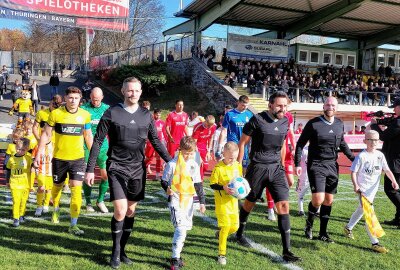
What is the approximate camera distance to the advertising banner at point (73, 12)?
2734cm

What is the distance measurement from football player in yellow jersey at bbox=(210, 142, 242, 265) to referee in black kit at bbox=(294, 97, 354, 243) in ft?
4.32

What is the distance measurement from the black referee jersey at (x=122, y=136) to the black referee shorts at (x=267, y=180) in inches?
48.5

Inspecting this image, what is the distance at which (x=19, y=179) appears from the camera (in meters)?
6.14

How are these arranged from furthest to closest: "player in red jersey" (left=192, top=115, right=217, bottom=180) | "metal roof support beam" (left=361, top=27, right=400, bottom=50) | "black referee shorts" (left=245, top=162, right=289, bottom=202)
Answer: "metal roof support beam" (left=361, top=27, right=400, bottom=50)
"player in red jersey" (left=192, top=115, right=217, bottom=180)
"black referee shorts" (left=245, top=162, right=289, bottom=202)

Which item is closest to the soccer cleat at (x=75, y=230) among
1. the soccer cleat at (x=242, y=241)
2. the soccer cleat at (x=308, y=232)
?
the soccer cleat at (x=242, y=241)

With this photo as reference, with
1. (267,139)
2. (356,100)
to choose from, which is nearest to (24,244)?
(267,139)

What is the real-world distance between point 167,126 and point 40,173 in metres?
4.07

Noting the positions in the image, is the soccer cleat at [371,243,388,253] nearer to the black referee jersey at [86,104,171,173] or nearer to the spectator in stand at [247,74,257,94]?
the black referee jersey at [86,104,171,173]

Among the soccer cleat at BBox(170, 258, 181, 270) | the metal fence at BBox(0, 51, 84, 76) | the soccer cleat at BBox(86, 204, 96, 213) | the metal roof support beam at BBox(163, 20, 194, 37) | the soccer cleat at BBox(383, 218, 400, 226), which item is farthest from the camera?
the metal fence at BBox(0, 51, 84, 76)

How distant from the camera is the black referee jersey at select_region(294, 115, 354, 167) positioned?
584cm

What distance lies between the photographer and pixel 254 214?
7.51m

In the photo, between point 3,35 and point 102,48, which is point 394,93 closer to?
point 102,48

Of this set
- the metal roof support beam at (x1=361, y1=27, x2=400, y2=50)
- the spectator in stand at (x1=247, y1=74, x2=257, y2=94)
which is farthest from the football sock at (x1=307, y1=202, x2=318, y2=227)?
the metal roof support beam at (x1=361, y1=27, x2=400, y2=50)

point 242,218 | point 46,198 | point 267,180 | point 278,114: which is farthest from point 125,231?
point 46,198
